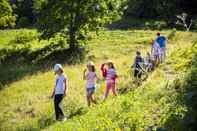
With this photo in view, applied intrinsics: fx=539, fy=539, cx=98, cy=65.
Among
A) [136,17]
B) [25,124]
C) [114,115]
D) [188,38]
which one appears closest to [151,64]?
[25,124]

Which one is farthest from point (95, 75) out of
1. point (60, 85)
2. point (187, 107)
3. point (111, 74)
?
point (187, 107)

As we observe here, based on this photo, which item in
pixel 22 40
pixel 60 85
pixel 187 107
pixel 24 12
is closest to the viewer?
pixel 187 107

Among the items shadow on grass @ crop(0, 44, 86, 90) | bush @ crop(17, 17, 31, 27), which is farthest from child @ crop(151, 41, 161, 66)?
bush @ crop(17, 17, 31, 27)

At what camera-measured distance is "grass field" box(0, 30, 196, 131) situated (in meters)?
12.6

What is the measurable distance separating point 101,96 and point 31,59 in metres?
15.9

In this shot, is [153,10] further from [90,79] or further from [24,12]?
[90,79]

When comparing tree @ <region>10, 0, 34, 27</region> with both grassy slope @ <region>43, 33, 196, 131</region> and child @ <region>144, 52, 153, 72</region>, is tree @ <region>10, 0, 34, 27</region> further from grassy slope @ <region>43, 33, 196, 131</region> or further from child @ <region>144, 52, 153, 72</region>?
grassy slope @ <region>43, 33, 196, 131</region>

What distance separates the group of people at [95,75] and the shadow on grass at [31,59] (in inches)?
362

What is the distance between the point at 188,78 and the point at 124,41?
76.1 ft

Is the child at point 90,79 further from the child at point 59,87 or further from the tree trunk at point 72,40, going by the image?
the tree trunk at point 72,40

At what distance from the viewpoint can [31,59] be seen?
3469 centimetres

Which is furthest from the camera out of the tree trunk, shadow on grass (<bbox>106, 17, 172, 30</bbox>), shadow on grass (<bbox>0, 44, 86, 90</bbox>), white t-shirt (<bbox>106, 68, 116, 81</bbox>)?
shadow on grass (<bbox>106, 17, 172, 30</bbox>)

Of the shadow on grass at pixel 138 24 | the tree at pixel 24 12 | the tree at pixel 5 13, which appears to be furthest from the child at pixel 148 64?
the tree at pixel 24 12

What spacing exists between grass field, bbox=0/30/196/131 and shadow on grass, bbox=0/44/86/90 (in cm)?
23
